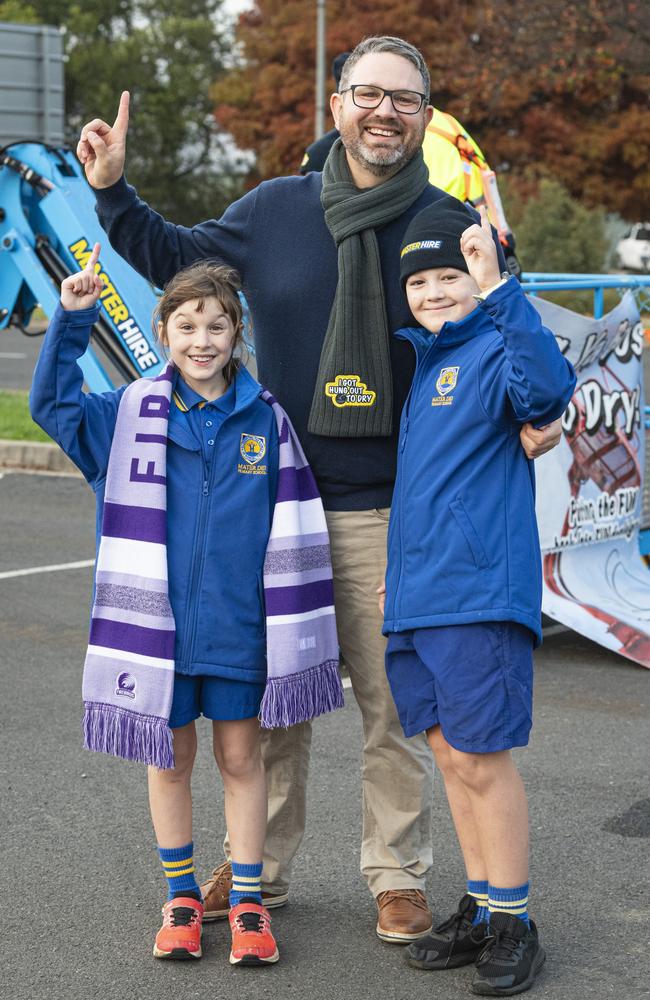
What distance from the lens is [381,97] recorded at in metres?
3.58

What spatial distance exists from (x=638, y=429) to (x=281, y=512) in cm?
374

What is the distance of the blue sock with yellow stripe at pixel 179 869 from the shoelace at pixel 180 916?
40 millimetres

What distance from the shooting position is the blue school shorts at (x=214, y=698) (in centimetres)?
348

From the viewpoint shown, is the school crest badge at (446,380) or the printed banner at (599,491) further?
the printed banner at (599,491)

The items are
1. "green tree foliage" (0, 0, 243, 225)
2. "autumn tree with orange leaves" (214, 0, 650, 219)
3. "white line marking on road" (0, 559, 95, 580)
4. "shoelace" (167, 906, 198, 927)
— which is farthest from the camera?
"green tree foliage" (0, 0, 243, 225)

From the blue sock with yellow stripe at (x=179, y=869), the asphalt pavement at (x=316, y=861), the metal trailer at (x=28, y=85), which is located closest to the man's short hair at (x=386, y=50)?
the asphalt pavement at (x=316, y=861)

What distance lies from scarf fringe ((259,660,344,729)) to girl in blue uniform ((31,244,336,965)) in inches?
3.0

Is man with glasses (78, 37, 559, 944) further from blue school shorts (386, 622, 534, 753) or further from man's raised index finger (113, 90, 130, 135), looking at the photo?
blue school shorts (386, 622, 534, 753)

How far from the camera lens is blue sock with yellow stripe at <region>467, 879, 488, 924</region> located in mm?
3453

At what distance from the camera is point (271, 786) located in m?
3.89

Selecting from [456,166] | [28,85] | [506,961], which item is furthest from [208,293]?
[28,85]

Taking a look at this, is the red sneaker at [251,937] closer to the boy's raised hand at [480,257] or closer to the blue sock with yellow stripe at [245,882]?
the blue sock with yellow stripe at [245,882]

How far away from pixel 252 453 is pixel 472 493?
0.58 meters

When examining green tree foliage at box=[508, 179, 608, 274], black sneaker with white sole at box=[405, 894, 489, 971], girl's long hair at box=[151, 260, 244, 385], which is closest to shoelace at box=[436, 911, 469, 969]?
black sneaker with white sole at box=[405, 894, 489, 971]
